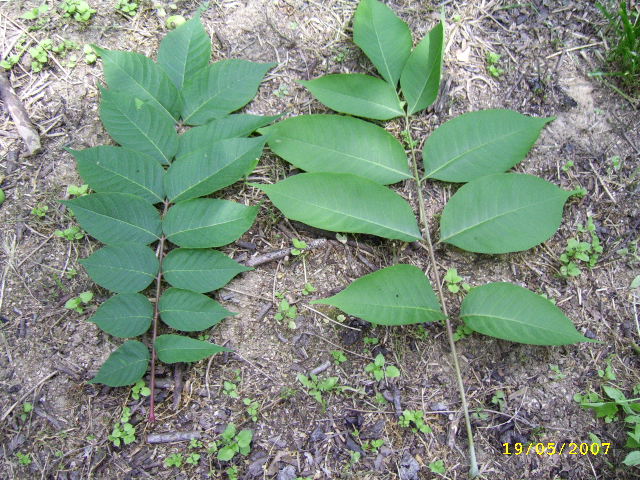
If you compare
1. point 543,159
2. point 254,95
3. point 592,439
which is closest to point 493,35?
point 543,159

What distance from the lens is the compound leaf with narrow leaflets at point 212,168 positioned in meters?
1.75

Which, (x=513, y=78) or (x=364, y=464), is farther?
(x=513, y=78)

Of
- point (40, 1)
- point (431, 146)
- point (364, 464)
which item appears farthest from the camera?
point (40, 1)

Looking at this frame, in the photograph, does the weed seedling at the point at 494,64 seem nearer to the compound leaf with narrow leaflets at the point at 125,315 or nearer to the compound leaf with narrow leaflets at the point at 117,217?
the compound leaf with narrow leaflets at the point at 117,217

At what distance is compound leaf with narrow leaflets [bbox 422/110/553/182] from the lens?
1840 millimetres

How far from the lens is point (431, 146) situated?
1.88 meters

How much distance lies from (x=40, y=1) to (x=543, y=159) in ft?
7.24

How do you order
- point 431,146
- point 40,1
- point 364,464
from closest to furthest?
1. point 364,464
2. point 431,146
3. point 40,1

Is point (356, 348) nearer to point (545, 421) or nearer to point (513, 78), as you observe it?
point (545, 421)

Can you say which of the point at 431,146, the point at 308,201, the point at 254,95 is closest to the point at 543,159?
the point at 431,146

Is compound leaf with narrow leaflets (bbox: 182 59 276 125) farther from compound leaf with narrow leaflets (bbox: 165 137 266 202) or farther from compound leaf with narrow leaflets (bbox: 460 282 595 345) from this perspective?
compound leaf with narrow leaflets (bbox: 460 282 595 345)

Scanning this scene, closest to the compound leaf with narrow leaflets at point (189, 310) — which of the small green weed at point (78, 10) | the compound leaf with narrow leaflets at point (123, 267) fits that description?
the compound leaf with narrow leaflets at point (123, 267)

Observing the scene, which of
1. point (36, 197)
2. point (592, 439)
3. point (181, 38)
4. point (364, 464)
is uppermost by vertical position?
point (181, 38)

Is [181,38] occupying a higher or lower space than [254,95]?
higher
